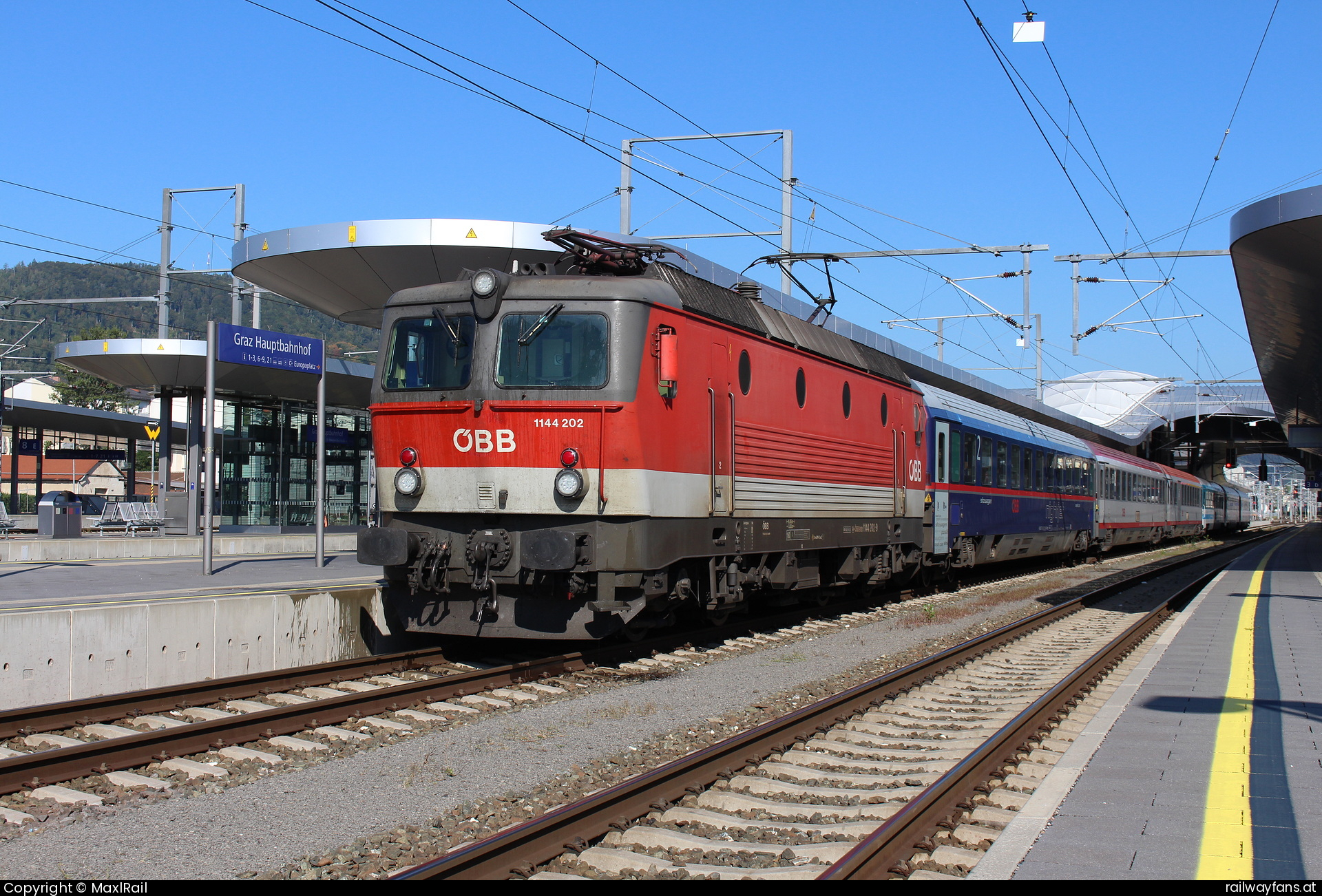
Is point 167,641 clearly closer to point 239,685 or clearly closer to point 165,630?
point 165,630

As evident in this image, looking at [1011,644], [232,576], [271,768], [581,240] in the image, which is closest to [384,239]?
[232,576]

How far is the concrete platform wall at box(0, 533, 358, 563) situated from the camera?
2047cm

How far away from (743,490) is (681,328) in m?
2.07

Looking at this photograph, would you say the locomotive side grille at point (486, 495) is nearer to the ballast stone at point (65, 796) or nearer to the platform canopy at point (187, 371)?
the ballast stone at point (65, 796)

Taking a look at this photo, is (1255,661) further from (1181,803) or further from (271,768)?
(271,768)

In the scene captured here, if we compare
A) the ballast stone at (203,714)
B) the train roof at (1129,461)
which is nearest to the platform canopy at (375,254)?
the ballast stone at (203,714)

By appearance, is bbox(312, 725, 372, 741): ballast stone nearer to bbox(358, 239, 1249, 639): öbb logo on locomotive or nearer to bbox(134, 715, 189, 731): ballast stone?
bbox(134, 715, 189, 731): ballast stone

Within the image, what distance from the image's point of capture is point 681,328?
10242mm

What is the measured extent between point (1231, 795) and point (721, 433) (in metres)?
6.09

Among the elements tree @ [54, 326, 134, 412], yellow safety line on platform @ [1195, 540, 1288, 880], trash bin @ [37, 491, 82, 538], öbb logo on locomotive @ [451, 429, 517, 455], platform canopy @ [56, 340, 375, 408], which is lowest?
yellow safety line on platform @ [1195, 540, 1288, 880]

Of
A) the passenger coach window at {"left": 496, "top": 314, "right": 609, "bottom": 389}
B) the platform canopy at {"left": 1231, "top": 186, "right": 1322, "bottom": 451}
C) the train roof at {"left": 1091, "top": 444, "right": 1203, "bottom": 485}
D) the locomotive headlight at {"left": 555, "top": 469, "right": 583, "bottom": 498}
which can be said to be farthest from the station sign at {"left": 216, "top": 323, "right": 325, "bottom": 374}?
the train roof at {"left": 1091, "top": 444, "right": 1203, "bottom": 485}

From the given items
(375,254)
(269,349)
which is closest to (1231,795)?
(269,349)

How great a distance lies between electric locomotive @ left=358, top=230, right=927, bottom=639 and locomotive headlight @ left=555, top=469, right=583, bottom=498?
0.04ft

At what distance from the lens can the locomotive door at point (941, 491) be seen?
17922mm
